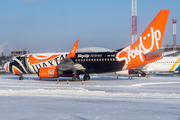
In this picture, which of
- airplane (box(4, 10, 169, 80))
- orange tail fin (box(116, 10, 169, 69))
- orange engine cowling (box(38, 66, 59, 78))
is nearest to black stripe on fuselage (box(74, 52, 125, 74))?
airplane (box(4, 10, 169, 80))

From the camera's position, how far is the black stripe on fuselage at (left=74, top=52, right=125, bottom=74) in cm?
2395

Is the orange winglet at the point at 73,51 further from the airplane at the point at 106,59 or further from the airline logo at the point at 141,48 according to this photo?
the airline logo at the point at 141,48

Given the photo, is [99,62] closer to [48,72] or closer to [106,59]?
[106,59]

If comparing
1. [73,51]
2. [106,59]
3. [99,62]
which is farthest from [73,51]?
[106,59]

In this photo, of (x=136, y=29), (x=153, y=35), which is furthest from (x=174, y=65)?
(x=136, y=29)

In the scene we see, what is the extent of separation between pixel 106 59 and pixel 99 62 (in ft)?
2.88

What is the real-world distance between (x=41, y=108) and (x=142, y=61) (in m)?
16.9

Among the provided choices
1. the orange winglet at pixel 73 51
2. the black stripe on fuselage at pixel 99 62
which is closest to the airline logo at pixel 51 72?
the orange winglet at pixel 73 51

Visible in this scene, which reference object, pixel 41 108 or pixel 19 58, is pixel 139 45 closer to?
pixel 19 58

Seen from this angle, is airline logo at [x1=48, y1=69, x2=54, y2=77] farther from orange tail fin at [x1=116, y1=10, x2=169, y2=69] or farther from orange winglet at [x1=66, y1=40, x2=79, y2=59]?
orange tail fin at [x1=116, y1=10, x2=169, y2=69]

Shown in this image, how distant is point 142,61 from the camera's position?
77.6 ft

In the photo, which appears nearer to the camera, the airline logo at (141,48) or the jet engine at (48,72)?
the jet engine at (48,72)

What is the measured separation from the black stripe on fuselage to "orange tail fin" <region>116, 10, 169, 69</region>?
67 centimetres

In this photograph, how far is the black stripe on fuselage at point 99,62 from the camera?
24.0 m
